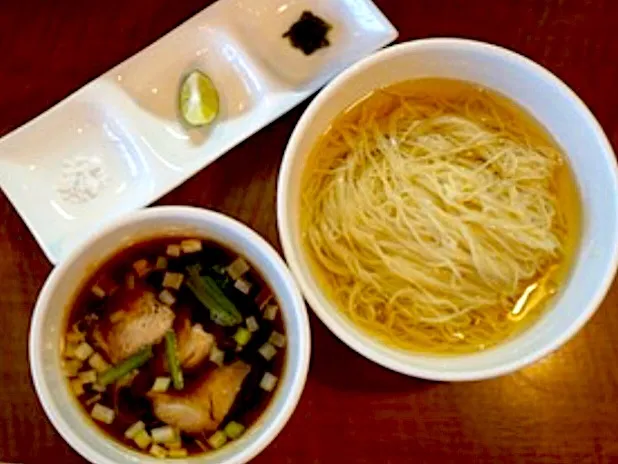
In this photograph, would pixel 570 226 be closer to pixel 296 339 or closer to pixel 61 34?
pixel 296 339

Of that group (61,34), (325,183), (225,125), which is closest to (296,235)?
(325,183)

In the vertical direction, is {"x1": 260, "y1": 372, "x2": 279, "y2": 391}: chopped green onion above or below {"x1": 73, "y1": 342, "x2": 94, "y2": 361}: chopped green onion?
below

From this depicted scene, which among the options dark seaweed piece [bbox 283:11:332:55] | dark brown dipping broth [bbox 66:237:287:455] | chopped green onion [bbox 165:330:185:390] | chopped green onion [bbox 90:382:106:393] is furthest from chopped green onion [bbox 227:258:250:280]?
dark seaweed piece [bbox 283:11:332:55]

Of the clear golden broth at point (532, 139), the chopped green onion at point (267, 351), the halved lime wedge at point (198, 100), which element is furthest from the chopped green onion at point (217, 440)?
the halved lime wedge at point (198, 100)

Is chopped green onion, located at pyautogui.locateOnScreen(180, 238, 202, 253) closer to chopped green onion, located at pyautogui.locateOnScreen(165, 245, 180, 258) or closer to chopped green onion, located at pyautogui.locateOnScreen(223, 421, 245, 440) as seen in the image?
chopped green onion, located at pyautogui.locateOnScreen(165, 245, 180, 258)

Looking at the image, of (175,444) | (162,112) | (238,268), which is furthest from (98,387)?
(162,112)

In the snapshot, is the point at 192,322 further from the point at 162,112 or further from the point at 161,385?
the point at 162,112
